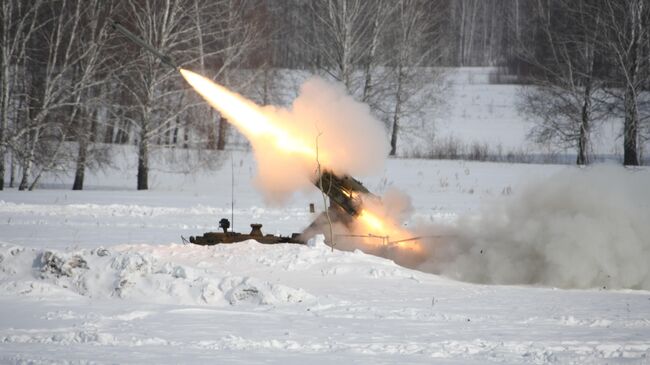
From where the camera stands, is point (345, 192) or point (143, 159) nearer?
point (345, 192)

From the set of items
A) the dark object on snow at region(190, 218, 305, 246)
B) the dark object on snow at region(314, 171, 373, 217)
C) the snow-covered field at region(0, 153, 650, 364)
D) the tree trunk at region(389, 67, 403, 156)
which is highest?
the tree trunk at region(389, 67, 403, 156)

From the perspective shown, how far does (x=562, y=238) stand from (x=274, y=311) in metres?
6.12

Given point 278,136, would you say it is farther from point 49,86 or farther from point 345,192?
point 49,86

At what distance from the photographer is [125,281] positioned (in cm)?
1328

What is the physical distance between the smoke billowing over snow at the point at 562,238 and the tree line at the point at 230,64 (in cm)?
1674

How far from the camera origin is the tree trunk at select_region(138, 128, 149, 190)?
32594 millimetres

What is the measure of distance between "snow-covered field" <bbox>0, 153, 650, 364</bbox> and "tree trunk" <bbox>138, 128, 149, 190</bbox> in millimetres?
12247

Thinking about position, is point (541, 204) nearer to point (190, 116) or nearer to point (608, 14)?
point (190, 116)

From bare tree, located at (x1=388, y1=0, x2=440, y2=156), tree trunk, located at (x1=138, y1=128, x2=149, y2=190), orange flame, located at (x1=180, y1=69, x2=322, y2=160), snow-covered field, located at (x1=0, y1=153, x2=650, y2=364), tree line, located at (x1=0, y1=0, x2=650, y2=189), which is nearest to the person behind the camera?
snow-covered field, located at (x1=0, y1=153, x2=650, y2=364)

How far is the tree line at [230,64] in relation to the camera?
3128cm

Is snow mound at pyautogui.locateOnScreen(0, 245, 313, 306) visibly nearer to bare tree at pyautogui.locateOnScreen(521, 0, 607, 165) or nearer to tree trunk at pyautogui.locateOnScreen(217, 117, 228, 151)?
bare tree at pyautogui.locateOnScreen(521, 0, 607, 165)

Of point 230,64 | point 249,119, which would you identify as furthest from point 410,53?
point 249,119

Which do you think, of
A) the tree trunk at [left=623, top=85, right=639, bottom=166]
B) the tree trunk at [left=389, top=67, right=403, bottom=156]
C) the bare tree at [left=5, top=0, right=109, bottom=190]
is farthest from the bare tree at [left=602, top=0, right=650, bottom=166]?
the bare tree at [left=5, top=0, right=109, bottom=190]

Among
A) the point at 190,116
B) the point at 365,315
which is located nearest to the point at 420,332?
the point at 365,315
